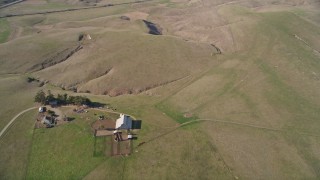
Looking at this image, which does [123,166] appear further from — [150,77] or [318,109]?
[318,109]

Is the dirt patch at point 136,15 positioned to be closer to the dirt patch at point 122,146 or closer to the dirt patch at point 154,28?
the dirt patch at point 154,28

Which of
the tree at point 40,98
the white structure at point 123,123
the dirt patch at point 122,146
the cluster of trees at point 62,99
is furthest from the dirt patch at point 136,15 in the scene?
the dirt patch at point 122,146

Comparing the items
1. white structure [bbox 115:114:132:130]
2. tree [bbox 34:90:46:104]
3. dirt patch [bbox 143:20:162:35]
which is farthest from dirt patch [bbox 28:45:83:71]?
white structure [bbox 115:114:132:130]

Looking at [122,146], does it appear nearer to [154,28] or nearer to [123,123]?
[123,123]

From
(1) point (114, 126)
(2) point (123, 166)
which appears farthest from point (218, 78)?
(2) point (123, 166)

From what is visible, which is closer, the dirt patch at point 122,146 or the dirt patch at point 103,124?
the dirt patch at point 122,146

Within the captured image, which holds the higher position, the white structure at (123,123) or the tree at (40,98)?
the tree at (40,98)
